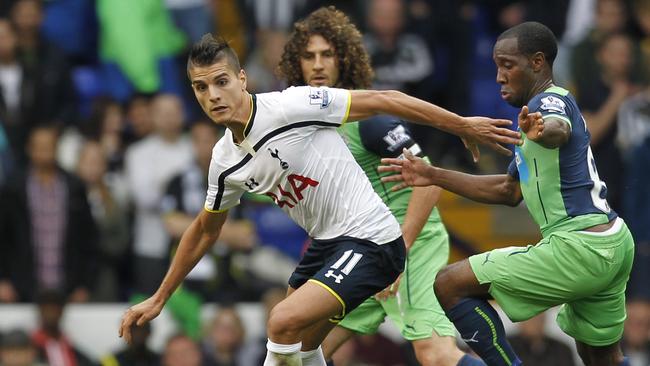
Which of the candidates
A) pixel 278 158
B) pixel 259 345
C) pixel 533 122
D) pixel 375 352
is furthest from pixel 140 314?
pixel 375 352

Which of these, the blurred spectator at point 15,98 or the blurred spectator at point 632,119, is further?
the blurred spectator at point 15,98

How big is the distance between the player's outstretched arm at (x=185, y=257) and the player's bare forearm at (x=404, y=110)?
1.10m

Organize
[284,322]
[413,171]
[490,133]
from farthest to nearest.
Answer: [413,171], [284,322], [490,133]

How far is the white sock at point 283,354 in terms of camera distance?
26.2 feet

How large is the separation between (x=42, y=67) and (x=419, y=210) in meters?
5.97

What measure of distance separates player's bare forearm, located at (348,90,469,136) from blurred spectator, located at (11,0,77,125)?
6.26 m

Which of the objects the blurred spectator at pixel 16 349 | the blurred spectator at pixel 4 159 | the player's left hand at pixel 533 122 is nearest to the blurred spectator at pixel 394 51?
the blurred spectator at pixel 4 159

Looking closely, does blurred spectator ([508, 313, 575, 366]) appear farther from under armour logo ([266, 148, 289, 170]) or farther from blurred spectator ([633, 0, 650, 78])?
under armour logo ([266, 148, 289, 170])

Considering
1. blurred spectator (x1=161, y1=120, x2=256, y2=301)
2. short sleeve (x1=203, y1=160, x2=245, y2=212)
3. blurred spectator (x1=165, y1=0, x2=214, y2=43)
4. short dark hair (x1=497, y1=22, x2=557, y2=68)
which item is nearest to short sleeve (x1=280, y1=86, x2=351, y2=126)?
short sleeve (x1=203, y1=160, x2=245, y2=212)

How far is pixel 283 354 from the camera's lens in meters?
8.00

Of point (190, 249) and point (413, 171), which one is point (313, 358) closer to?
point (190, 249)

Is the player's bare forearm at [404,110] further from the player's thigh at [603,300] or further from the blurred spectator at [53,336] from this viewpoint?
the blurred spectator at [53,336]

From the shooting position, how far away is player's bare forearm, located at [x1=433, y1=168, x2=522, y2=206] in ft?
27.6

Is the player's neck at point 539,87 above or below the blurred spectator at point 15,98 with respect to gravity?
above
